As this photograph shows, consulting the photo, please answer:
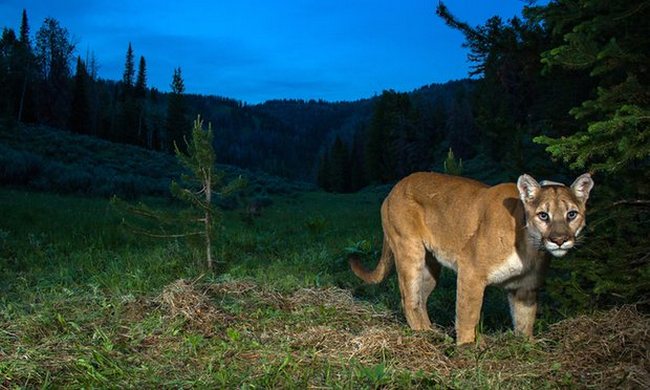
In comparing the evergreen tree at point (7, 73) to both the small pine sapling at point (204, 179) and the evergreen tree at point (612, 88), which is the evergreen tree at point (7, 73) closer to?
the small pine sapling at point (204, 179)

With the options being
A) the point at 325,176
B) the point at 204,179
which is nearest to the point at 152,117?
the point at 325,176

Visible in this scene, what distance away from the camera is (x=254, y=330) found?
20.7 ft

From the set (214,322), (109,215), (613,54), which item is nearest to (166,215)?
(214,322)

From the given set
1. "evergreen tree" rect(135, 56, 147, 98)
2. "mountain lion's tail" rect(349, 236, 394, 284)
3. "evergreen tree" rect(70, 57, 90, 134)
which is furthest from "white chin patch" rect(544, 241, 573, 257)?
"evergreen tree" rect(135, 56, 147, 98)

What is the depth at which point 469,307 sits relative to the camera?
6.02m

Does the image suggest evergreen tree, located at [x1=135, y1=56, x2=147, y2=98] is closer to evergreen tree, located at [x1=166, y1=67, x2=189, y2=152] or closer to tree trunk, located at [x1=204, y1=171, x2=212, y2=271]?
evergreen tree, located at [x1=166, y1=67, x2=189, y2=152]

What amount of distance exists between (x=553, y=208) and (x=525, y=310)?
1353 mm

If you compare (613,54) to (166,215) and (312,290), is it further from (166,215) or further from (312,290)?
(166,215)

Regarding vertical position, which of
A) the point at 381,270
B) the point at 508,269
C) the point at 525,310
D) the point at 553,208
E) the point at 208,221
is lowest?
the point at 525,310

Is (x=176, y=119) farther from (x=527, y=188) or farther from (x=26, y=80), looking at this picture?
(x=527, y=188)

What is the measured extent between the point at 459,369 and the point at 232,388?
1934mm

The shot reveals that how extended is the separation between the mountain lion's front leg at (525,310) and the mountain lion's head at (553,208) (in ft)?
2.57

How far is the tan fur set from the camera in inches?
210

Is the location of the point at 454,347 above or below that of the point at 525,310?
below
